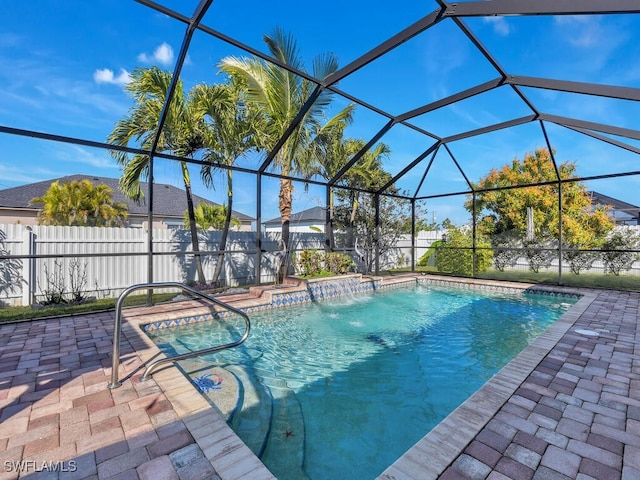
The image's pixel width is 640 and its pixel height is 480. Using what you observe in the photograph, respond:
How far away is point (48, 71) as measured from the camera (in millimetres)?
7617

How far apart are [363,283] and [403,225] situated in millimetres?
4837

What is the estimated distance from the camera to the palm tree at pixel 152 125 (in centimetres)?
714

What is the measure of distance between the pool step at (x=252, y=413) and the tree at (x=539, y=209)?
11776 millimetres

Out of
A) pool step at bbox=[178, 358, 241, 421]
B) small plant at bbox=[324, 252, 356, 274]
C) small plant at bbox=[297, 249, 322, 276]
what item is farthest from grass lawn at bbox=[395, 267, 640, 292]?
pool step at bbox=[178, 358, 241, 421]

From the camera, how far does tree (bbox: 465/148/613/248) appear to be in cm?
1273

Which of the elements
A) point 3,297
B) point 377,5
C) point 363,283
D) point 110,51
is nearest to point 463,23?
point 377,5

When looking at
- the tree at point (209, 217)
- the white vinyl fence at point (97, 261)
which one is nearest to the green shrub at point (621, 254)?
the white vinyl fence at point (97, 261)

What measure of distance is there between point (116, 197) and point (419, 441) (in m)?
18.3

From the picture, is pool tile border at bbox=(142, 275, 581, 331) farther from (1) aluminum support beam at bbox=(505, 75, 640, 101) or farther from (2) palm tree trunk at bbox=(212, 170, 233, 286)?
(1) aluminum support beam at bbox=(505, 75, 640, 101)

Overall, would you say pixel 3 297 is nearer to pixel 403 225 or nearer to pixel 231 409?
pixel 231 409

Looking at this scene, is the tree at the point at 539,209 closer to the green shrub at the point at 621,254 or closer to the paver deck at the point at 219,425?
the green shrub at the point at 621,254

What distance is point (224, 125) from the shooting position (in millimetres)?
7863

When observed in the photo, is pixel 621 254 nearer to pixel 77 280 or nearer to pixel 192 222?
pixel 192 222

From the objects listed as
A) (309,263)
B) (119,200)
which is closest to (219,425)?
(309,263)
